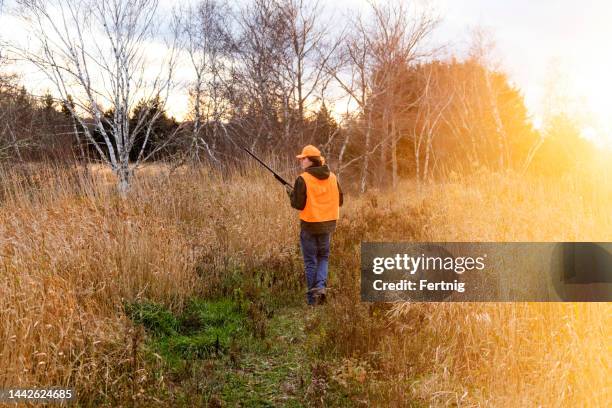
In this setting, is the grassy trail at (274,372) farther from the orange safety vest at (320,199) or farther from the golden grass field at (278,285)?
the orange safety vest at (320,199)

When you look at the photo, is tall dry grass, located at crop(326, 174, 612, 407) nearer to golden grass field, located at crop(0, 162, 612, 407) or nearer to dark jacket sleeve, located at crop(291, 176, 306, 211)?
golden grass field, located at crop(0, 162, 612, 407)


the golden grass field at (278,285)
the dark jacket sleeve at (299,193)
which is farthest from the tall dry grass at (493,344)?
the dark jacket sleeve at (299,193)

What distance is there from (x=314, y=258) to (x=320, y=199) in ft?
2.51

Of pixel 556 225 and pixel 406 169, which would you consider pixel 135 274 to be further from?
pixel 406 169

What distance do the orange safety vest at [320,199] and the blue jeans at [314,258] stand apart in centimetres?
25

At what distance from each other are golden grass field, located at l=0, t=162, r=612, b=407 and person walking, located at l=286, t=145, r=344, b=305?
0.37 meters

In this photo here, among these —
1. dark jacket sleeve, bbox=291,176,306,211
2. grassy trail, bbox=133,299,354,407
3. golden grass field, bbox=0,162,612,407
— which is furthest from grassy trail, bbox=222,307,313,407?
dark jacket sleeve, bbox=291,176,306,211

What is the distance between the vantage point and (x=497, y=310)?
162 inches

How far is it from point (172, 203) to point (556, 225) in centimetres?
585

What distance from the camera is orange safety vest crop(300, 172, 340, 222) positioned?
5289mm

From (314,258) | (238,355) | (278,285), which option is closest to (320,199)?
(314,258)

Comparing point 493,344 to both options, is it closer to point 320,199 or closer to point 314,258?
point 314,258

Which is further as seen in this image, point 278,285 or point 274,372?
point 278,285

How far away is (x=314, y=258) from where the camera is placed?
18.1 ft
